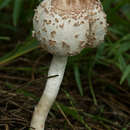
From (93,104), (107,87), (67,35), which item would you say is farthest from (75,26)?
(107,87)

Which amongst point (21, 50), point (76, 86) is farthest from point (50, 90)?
point (76, 86)

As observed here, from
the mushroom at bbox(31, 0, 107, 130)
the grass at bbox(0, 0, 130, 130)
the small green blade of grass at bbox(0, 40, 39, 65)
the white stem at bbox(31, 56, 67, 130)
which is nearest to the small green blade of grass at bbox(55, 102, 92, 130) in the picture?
the grass at bbox(0, 0, 130, 130)

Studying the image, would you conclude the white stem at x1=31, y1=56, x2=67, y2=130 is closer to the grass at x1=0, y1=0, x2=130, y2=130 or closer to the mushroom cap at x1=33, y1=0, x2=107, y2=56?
the grass at x1=0, y1=0, x2=130, y2=130

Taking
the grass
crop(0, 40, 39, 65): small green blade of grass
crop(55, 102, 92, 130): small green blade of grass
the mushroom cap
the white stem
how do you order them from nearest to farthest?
the mushroom cap, the white stem, crop(55, 102, 92, 130): small green blade of grass, the grass, crop(0, 40, 39, 65): small green blade of grass

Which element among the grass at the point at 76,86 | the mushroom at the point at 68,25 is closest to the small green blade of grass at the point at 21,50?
the grass at the point at 76,86

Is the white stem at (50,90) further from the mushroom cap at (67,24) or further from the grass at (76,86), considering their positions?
the mushroom cap at (67,24)
